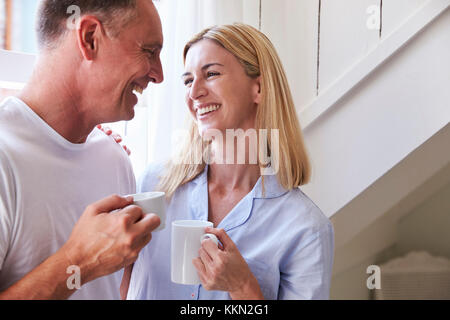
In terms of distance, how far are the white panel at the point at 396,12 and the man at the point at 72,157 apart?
1.81 feet

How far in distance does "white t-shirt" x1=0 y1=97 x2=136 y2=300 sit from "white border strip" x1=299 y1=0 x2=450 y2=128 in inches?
22.5

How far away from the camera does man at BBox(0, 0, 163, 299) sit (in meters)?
0.55

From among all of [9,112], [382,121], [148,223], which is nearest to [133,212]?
[148,223]

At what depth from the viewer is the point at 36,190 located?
1.94ft

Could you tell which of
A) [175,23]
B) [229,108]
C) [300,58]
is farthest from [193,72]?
[300,58]

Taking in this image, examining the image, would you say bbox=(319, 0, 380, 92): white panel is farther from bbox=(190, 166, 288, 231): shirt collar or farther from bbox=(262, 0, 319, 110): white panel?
bbox=(190, 166, 288, 231): shirt collar

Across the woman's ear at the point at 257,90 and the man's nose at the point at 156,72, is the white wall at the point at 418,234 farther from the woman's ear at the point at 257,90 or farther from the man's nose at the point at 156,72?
the man's nose at the point at 156,72

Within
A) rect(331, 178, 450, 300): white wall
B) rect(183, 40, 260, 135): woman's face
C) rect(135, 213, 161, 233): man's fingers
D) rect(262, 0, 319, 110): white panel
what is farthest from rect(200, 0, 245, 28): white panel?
rect(331, 178, 450, 300): white wall

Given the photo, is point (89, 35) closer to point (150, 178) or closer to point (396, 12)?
point (150, 178)

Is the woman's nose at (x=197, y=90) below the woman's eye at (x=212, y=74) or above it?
below

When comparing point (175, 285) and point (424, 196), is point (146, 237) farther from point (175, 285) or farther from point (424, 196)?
point (424, 196)

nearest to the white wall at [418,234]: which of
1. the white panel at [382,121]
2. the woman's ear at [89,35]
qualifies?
the white panel at [382,121]

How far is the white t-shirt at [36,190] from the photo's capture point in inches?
22.1

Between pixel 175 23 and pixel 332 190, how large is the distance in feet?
1.95
